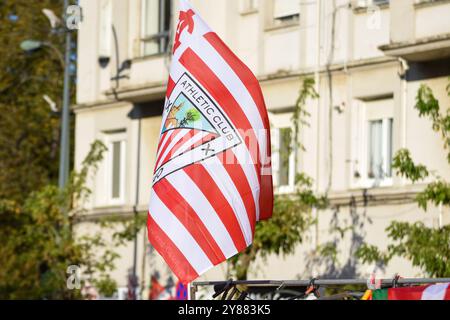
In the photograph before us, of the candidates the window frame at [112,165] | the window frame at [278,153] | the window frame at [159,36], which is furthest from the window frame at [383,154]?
the window frame at [112,165]

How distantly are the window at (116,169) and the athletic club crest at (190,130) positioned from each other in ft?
70.3

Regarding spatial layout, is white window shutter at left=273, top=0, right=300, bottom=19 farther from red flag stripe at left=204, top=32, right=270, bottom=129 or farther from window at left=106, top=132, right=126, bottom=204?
red flag stripe at left=204, top=32, right=270, bottom=129

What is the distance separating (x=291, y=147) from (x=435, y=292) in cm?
1820

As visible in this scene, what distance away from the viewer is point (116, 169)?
1266 inches

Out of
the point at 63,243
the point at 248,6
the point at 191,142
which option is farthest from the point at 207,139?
the point at 63,243

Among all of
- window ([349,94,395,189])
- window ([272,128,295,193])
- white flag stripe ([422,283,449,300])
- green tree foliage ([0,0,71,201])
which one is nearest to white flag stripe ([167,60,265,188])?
white flag stripe ([422,283,449,300])

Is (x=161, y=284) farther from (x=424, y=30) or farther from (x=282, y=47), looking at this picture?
(x=424, y=30)

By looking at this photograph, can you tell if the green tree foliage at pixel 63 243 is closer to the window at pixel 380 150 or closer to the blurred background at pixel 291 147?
the blurred background at pixel 291 147

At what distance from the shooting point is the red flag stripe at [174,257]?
32.9 feet

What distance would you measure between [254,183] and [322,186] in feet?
51.9

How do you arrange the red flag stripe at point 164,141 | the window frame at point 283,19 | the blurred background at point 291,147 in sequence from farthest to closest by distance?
the window frame at point 283,19 → the blurred background at point 291,147 → the red flag stripe at point 164,141

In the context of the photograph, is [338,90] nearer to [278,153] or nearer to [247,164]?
[278,153]

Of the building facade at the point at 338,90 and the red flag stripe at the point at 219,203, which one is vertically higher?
the building facade at the point at 338,90

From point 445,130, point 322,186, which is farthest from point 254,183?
point 322,186
